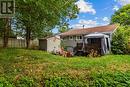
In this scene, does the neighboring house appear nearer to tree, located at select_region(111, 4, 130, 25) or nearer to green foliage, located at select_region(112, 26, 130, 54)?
green foliage, located at select_region(112, 26, 130, 54)

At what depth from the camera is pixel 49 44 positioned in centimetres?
3070

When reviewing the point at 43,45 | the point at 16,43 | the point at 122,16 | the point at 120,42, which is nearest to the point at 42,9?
the point at 120,42

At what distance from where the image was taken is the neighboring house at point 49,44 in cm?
3045

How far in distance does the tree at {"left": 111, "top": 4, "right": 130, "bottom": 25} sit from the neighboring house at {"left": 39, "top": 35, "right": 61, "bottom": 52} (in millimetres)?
16692

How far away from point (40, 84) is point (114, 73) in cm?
343

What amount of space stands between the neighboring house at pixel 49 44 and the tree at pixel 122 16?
54.8 feet

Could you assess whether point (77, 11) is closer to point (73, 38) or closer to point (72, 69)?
point (72, 69)

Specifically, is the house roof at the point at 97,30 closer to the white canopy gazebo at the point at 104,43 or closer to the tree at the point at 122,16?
the white canopy gazebo at the point at 104,43

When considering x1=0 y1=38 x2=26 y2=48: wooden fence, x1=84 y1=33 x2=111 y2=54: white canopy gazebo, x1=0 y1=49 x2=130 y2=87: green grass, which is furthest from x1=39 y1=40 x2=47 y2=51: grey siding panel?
x1=0 y1=49 x2=130 y2=87: green grass

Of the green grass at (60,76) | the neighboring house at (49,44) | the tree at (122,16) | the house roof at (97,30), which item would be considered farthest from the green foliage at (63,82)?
the tree at (122,16)

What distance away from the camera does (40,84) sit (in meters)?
10.4

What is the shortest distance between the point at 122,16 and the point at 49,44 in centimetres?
1871

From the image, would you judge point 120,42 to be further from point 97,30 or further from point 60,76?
point 60,76

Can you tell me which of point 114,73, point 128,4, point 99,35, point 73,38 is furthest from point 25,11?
point 128,4
